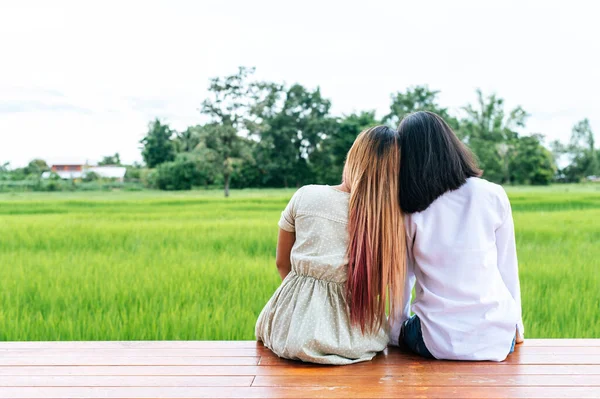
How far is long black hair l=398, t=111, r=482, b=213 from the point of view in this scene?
5.40ft

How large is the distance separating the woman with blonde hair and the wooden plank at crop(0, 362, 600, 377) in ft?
0.17

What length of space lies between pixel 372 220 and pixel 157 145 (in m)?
9.31

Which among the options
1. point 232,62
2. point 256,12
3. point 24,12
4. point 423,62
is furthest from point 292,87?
point 24,12

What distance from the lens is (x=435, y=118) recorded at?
1.68 meters

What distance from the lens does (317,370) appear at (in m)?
1.64

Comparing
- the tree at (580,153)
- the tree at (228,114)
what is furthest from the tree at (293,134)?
the tree at (580,153)

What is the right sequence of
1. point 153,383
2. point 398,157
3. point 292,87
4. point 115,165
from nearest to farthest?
point 153,383 < point 398,157 < point 115,165 < point 292,87

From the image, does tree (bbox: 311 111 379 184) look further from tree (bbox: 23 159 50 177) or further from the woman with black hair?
the woman with black hair

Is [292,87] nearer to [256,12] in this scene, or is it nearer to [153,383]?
[256,12]

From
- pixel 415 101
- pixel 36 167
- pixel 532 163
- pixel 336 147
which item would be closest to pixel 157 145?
pixel 36 167

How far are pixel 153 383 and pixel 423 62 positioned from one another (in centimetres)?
1027

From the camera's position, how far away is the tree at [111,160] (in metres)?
9.66

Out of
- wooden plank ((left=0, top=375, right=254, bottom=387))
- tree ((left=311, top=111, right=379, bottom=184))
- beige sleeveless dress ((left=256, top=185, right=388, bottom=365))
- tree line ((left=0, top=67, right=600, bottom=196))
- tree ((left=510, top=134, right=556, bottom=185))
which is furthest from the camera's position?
tree ((left=311, top=111, right=379, bottom=184))

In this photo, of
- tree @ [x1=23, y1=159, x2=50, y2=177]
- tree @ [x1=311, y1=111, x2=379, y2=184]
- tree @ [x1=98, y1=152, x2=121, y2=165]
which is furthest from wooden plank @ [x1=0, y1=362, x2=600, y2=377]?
tree @ [x1=311, y1=111, x2=379, y2=184]
